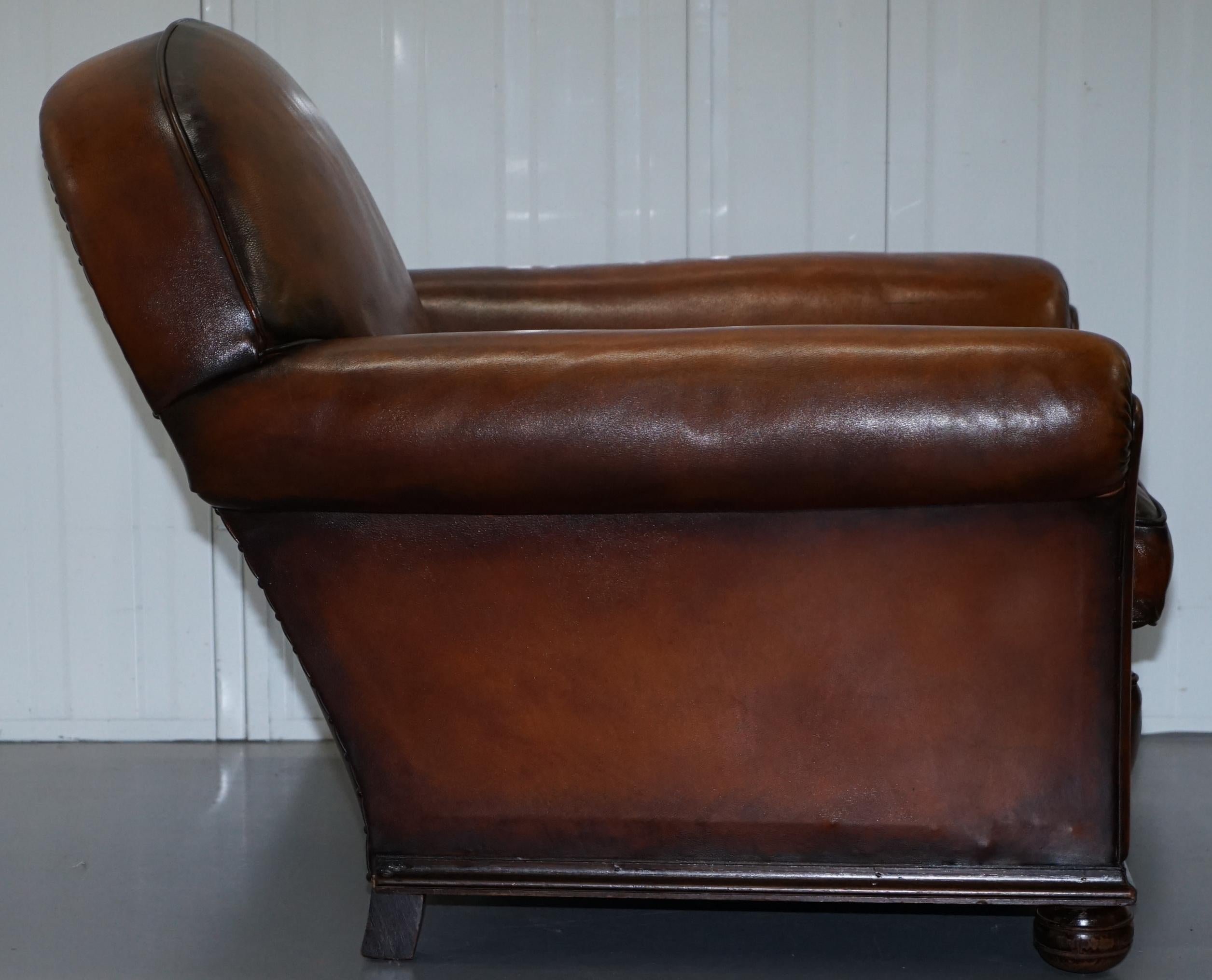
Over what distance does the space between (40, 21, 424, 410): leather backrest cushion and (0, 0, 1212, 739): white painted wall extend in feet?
3.99

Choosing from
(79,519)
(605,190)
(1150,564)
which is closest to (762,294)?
(605,190)

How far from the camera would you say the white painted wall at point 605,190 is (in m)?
2.32

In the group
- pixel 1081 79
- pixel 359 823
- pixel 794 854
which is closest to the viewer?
pixel 794 854

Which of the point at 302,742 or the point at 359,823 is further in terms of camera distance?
the point at 302,742

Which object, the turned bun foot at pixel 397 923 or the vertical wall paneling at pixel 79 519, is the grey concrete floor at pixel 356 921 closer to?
the turned bun foot at pixel 397 923

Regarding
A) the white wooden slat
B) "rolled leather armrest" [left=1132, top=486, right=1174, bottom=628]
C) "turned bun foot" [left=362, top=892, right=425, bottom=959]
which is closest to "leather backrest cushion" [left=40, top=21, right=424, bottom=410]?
"turned bun foot" [left=362, top=892, right=425, bottom=959]

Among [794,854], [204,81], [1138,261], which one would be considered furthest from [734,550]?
[1138,261]

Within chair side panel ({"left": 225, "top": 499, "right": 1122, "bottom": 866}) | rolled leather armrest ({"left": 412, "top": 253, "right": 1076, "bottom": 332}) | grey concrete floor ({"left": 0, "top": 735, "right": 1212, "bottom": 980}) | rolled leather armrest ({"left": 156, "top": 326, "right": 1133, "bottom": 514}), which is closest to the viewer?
rolled leather armrest ({"left": 156, "top": 326, "right": 1133, "bottom": 514})

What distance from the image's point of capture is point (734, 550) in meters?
1.16

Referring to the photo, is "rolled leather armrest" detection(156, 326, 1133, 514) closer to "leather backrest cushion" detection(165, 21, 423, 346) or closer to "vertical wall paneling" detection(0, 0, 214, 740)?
"leather backrest cushion" detection(165, 21, 423, 346)

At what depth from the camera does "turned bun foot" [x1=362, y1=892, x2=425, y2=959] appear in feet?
4.34

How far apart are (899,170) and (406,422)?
159 cm

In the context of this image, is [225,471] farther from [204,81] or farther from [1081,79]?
[1081,79]

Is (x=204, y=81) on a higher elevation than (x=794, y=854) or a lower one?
higher
